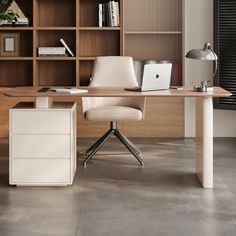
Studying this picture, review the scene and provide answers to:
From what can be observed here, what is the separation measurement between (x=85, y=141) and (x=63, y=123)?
7.46ft

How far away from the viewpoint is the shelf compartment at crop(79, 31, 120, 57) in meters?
7.39

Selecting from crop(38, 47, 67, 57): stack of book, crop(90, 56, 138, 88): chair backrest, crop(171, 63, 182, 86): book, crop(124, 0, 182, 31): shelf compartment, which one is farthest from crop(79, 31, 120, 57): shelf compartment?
crop(90, 56, 138, 88): chair backrest

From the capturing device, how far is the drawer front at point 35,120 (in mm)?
4613

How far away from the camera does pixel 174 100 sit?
7.11m

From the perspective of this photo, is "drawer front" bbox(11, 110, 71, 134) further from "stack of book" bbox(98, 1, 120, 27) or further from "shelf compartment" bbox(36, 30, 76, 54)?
"shelf compartment" bbox(36, 30, 76, 54)

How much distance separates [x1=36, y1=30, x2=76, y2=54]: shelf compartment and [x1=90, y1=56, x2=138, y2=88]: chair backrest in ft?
4.06

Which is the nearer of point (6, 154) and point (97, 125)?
point (6, 154)

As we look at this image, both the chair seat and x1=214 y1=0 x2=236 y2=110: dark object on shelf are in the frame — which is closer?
the chair seat

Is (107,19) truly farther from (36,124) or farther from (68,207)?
(68,207)

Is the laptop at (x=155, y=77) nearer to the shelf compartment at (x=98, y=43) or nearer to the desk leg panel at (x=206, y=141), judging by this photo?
the desk leg panel at (x=206, y=141)

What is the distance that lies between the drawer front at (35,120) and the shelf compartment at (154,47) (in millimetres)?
2918

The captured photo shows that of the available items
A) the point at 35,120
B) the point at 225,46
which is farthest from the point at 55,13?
the point at 35,120

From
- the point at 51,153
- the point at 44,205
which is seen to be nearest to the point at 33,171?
the point at 51,153

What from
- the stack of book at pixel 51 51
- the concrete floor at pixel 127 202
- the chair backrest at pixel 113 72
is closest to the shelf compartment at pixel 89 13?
the stack of book at pixel 51 51
